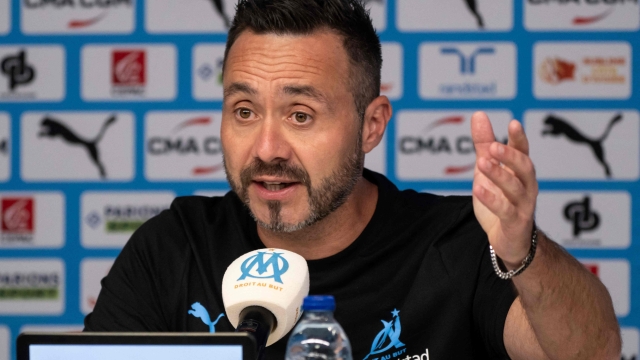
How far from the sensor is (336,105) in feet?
5.56

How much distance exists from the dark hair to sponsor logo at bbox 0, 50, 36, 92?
178 centimetres

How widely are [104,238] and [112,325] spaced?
162 cm

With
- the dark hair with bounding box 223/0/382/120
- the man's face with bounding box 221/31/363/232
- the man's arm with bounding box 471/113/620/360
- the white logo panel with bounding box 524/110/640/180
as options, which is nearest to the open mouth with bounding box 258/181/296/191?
the man's face with bounding box 221/31/363/232

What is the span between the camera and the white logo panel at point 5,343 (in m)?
3.26

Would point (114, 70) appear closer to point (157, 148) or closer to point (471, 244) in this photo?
point (157, 148)

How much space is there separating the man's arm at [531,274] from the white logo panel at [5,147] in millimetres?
2485

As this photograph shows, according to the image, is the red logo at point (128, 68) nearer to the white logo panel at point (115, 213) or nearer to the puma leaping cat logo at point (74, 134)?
the puma leaping cat logo at point (74, 134)

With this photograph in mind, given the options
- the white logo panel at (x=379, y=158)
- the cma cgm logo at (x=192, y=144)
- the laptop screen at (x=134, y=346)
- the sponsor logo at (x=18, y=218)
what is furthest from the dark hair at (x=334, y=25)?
the sponsor logo at (x=18, y=218)

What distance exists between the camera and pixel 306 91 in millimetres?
1644

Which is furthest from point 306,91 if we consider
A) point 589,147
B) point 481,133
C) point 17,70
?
point 17,70

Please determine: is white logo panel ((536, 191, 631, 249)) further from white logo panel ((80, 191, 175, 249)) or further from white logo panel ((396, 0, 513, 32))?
white logo panel ((80, 191, 175, 249))

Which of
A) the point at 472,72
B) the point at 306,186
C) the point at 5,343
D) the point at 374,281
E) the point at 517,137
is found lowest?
the point at 5,343

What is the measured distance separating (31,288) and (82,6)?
47.2 inches

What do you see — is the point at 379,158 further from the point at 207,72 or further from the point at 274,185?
the point at 274,185
